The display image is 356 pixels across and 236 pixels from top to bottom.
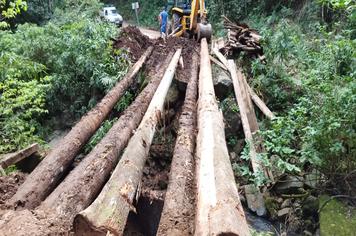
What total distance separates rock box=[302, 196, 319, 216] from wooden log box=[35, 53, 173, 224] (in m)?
3.19

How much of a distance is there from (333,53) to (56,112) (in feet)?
23.4

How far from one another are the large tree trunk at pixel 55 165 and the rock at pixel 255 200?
2.93 meters

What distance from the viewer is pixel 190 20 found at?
1330 centimetres

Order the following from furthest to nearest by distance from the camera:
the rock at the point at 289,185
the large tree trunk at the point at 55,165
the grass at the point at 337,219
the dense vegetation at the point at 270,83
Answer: the rock at the point at 289,185, the dense vegetation at the point at 270,83, the grass at the point at 337,219, the large tree trunk at the point at 55,165

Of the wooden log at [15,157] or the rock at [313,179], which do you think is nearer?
the wooden log at [15,157]

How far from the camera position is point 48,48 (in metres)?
9.62

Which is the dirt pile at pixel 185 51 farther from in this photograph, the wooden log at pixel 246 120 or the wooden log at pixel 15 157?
the wooden log at pixel 15 157

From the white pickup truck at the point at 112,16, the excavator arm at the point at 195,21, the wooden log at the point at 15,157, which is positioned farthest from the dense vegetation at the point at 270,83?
the white pickup truck at the point at 112,16

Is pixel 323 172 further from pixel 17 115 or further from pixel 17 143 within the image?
pixel 17 115

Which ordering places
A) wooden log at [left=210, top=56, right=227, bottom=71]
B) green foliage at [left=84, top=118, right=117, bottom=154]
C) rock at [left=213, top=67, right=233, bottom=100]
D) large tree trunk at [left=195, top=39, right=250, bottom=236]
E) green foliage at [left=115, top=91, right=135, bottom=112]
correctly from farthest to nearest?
wooden log at [left=210, top=56, right=227, bottom=71] < rock at [left=213, top=67, right=233, bottom=100] < green foliage at [left=115, top=91, right=135, bottom=112] < green foliage at [left=84, top=118, right=117, bottom=154] < large tree trunk at [left=195, top=39, right=250, bottom=236]

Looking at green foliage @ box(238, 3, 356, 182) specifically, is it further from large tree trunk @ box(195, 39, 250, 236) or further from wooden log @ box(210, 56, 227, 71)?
large tree trunk @ box(195, 39, 250, 236)

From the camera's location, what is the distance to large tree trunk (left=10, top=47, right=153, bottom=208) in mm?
3457

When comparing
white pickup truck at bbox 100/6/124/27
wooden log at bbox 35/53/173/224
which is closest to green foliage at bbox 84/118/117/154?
wooden log at bbox 35/53/173/224

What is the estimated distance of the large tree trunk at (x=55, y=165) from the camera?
11.3 feet
